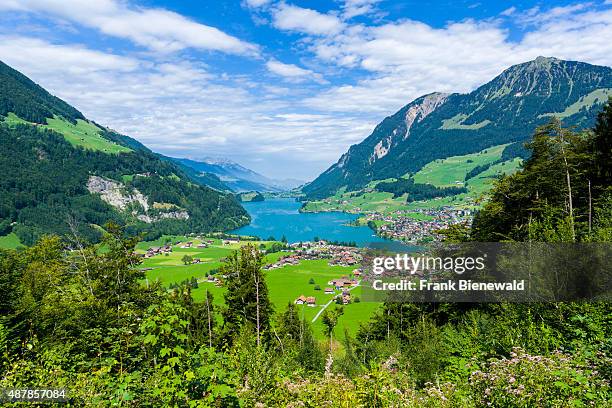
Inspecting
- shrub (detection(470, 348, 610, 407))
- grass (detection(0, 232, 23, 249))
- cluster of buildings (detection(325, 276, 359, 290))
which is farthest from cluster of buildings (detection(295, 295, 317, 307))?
grass (detection(0, 232, 23, 249))

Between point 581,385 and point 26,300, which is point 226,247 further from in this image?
point 581,385

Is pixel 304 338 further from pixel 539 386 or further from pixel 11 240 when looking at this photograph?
pixel 11 240

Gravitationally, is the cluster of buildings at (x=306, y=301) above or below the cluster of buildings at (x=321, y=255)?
below

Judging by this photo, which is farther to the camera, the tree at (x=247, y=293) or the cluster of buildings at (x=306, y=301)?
the cluster of buildings at (x=306, y=301)

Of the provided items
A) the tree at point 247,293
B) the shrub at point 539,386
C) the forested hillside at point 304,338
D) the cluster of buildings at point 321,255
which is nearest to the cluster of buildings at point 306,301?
the cluster of buildings at point 321,255

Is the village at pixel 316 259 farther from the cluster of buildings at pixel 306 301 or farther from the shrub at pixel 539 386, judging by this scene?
the shrub at pixel 539 386

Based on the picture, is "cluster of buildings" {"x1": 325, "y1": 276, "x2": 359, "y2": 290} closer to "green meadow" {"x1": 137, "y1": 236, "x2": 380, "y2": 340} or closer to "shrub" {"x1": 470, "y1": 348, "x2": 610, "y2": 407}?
"green meadow" {"x1": 137, "y1": 236, "x2": 380, "y2": 340}
